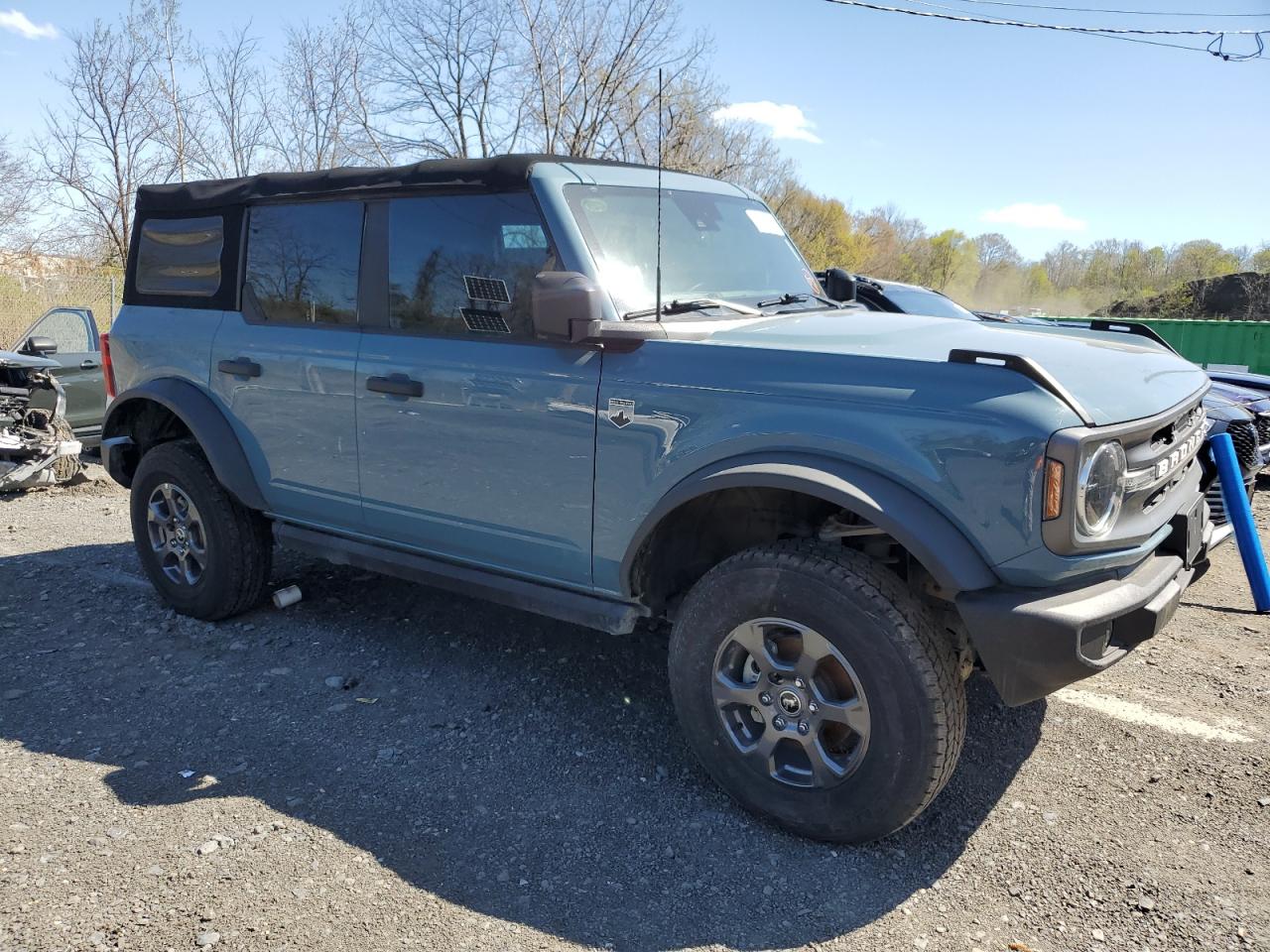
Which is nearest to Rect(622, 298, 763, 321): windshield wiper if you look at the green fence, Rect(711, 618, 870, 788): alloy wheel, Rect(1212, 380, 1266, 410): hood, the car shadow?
Rect(711, 618, 870, 788): alloy wheel

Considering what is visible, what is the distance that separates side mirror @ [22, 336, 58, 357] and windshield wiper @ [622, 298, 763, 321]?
687cm

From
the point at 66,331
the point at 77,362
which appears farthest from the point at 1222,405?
the point at 66,331

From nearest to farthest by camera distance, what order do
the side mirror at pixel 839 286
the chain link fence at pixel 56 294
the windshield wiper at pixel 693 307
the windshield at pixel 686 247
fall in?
the windshield wiper at pixel 693 307, the windshield at pixel 686 247, the side mirror at pixel 839 286, the chain link fence at pixel 56 294

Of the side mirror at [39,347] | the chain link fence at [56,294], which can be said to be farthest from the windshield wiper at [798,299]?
the chain link fence at [56,294]

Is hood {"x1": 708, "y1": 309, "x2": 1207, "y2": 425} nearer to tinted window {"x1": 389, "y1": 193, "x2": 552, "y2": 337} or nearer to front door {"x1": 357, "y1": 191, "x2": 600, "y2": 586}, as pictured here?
front door {"x1": 357, "y1": 191, "x2": 600, "y2": 586}

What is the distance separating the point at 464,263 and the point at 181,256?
1.99 metres

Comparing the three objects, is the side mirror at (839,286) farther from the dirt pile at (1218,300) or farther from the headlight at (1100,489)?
the dirt pile at (1218,300)

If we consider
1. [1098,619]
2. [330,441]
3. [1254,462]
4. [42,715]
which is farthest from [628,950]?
[1254,462]

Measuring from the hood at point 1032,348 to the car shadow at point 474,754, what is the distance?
141cm

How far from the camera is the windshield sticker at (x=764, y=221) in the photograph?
408 centimetres

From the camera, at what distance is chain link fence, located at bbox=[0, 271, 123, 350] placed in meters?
15.4

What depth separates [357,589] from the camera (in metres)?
5.24

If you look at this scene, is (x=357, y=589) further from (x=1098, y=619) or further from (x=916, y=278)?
(x=916, y=278)

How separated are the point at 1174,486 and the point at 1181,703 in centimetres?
124
